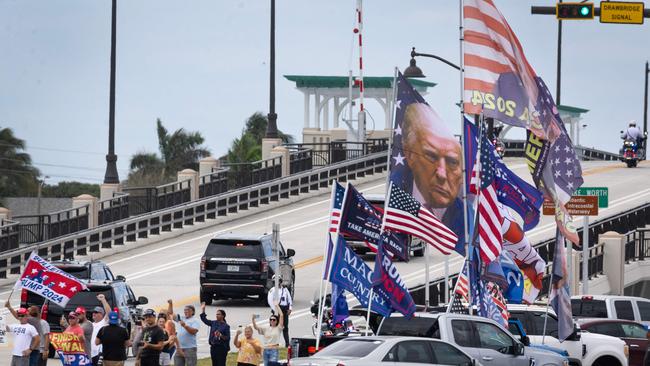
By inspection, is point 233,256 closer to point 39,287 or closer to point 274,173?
point 39,287

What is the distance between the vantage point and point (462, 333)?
78.1ft

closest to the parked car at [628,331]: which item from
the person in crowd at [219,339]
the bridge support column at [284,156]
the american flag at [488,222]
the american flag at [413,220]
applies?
the american flag at [488,222]

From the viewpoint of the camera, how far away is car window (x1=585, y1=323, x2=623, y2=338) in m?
29.8

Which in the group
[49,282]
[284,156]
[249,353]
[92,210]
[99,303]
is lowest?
[249,353]

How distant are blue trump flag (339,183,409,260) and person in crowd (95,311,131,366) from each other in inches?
148

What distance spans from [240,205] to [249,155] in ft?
129

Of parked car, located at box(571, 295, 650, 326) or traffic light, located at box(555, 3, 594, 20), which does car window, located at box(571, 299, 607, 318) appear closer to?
parked car, located at box(571, 295, 650, 326)

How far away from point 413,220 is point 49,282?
5959mm

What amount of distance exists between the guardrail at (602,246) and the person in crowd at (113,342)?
15.5 m

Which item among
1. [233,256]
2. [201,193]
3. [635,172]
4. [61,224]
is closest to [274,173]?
[201,193]

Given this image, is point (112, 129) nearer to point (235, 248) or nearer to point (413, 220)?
point (235, 248)

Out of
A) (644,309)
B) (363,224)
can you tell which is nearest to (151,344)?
(363,224)

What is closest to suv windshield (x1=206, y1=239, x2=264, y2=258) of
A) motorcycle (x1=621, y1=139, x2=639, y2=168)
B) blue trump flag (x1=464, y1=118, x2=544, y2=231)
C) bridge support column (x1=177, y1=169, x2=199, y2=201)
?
blue trump flag (x1=464, y1=118, x2=544, y2=231)

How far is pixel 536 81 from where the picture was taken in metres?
29.5
